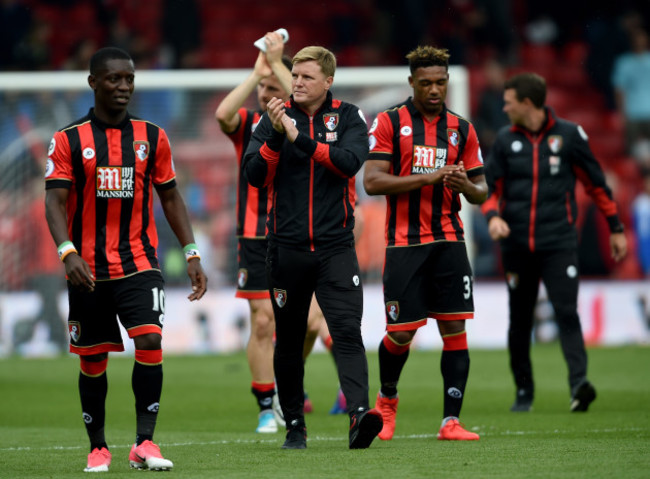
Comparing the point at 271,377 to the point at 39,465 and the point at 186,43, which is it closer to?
the point at 39,465

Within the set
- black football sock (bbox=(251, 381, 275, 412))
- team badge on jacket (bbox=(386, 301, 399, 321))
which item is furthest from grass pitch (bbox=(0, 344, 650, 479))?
team badge on jacket (bbox=(386, 301, 399, 321))

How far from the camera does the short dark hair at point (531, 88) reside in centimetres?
902

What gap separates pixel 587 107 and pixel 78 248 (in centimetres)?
1603

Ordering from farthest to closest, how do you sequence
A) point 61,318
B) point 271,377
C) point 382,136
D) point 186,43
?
point 186,43, point 61,318, point 271,377, point 382,136

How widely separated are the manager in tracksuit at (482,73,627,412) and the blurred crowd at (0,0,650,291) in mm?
6362

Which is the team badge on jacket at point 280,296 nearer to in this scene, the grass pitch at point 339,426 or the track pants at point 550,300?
the grass pitch at point 339,426

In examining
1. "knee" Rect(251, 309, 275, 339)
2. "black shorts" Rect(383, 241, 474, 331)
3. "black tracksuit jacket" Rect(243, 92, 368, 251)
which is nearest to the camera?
"black tracksuit jacket" Rect(243, 92, 368, 251)

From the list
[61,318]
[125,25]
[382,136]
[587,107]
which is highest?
[125,25]

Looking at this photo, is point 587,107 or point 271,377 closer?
point 271,377

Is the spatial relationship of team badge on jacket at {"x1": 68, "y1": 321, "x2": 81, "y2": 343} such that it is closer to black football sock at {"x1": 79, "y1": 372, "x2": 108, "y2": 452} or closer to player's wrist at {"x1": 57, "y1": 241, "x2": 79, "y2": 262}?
black football sock at {"x1": 79, "y1": 372, "x2": 108, "y2": 452}

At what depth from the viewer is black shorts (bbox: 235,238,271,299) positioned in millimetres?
8344

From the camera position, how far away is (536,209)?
904 centimetres

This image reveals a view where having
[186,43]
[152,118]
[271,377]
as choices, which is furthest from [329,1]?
[271,377]

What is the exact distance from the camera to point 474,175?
7.16m
